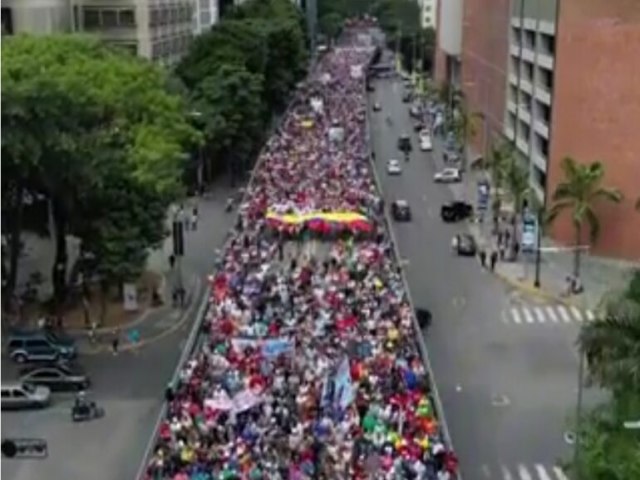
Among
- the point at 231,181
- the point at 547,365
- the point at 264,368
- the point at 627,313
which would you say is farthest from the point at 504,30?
the point at 627,313

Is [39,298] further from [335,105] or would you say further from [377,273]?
[335,105]

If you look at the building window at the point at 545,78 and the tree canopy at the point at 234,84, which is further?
the tree canopy at the point at 234,84

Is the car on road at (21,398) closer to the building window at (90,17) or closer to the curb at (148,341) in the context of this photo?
the curb at (148,341)

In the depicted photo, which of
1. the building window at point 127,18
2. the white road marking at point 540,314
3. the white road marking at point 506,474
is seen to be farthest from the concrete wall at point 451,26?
the white road marking at point 506,474

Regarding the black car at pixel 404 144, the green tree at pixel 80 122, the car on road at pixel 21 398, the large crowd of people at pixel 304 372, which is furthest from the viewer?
the black car at pixel 404 144

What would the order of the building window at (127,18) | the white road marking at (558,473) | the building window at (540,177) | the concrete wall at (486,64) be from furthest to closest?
1. the concrete wall at (486,64)
2. the building window at (127,18)
3. the building window at (540,177)
4. the white road marking at (558,473)

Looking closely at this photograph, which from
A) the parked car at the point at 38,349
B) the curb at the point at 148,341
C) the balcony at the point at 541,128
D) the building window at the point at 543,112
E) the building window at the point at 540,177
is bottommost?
the curb at the point at 148,341

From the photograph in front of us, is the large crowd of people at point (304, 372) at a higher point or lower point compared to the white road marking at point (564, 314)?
higher
